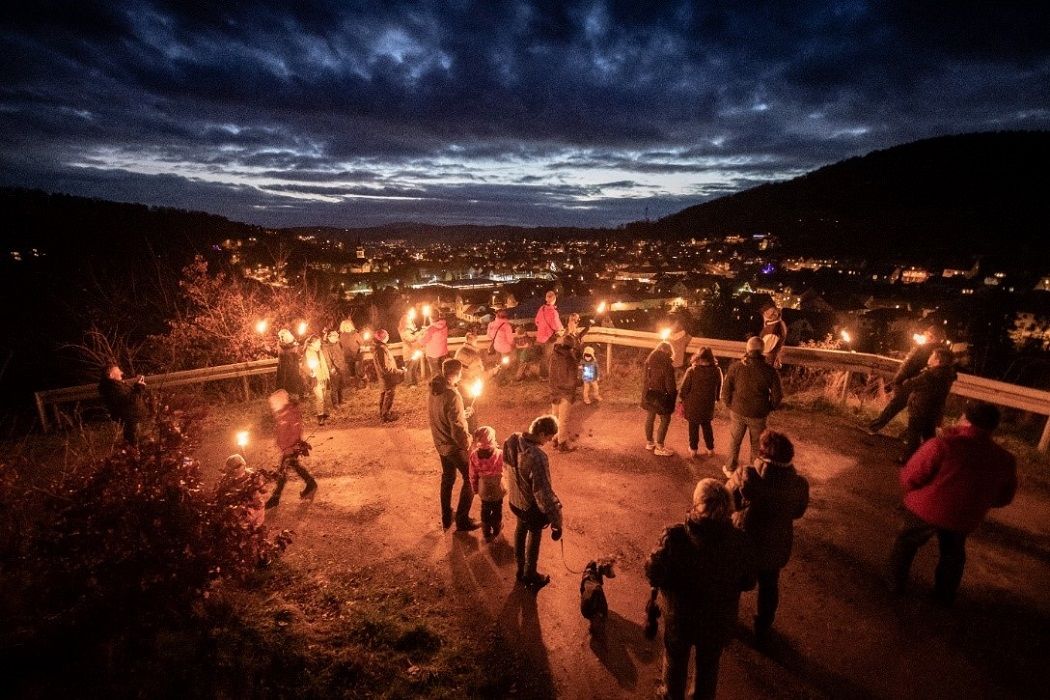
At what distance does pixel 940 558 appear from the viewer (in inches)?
165

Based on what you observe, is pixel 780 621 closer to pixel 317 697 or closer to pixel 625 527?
pixel 625 527

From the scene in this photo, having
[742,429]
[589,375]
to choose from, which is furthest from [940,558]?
[589,375]

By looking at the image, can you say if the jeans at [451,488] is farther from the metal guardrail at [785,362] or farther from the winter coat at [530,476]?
the metal guardrail at [785,362]

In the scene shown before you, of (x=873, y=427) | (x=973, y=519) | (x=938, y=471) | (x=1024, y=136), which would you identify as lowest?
(x=873, y=427)

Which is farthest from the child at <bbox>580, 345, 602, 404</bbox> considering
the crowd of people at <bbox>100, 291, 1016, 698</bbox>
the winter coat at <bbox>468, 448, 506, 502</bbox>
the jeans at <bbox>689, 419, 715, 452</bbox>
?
the winter coat at <bbox>468, 448, 506, 502</bbox>

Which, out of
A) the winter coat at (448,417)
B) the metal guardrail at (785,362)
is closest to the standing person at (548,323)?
the metal guardrail at (785,362)

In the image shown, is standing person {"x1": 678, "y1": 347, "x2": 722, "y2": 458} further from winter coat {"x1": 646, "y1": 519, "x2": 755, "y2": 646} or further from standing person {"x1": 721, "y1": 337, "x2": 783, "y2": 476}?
winter coat {"x1": 646, "y1": 519, "x2": 755, "y2": 646}

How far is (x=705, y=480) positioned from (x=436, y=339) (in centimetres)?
682

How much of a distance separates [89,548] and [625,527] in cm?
492

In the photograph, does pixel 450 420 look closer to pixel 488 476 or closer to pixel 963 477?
pixel 488 476

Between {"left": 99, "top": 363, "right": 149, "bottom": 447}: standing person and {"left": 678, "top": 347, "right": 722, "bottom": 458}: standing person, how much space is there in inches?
302

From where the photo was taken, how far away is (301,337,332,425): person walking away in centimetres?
841

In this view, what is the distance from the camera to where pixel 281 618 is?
4312mm

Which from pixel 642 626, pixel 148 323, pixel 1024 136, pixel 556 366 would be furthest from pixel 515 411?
pixel 1024 136
